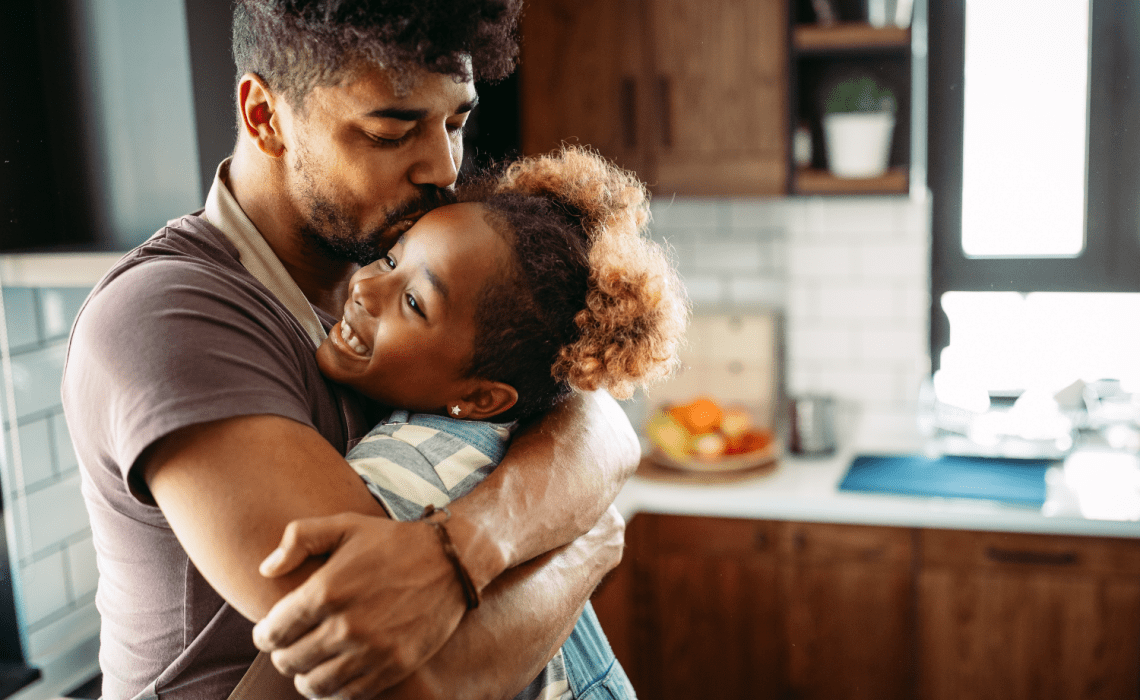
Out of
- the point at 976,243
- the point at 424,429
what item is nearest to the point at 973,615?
the point at 976,243

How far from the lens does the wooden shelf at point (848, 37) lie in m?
2.85

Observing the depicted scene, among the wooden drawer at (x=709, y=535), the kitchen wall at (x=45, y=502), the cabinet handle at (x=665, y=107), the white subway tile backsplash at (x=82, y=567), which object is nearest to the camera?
the kitchen wall at (x=45, y=502)

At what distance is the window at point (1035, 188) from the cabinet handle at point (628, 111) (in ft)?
3.02

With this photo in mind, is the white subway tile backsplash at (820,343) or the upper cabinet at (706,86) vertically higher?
the upper cabinet at (706,86)

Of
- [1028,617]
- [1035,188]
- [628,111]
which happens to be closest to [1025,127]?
[1035,188]

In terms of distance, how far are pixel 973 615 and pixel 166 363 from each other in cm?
236

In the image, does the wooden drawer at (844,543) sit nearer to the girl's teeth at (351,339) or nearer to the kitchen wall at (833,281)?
the kitchen wall at (833,281)

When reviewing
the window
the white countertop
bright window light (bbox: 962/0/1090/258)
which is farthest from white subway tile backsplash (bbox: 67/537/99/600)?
bright window light (bbox: 962/0/1090/258)

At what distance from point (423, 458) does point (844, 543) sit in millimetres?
1962

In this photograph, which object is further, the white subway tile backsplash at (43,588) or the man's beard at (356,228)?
the white subway tile backsplash at (43,588)

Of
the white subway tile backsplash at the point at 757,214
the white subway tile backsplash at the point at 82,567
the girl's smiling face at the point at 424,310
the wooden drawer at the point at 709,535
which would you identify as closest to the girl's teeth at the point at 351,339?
the girl's smiling face at the point at 424,310

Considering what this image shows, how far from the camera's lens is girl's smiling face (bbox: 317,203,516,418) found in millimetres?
1134

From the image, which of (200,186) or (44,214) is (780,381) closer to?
(200,186)

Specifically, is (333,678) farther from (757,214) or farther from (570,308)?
(757,214)
